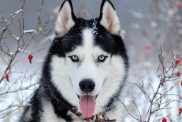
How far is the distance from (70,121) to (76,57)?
0.54m

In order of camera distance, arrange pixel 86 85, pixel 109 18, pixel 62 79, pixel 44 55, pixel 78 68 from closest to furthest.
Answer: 1. pixel 86 85
2. pixel 78 68
3. pixel 62 79
4. pixel 109 18
5. pixel 44 55

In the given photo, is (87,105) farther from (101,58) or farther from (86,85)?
(101,58)

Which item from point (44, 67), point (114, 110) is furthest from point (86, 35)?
point (114, 110)

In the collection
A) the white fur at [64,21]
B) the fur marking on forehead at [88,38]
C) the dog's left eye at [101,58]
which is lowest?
the dog's left eye at [101,58]

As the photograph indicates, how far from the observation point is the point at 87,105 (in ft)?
13.0

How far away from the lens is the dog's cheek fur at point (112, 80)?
4098 mm

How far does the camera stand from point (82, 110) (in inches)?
156

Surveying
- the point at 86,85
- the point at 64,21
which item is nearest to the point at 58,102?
the point at 86,85

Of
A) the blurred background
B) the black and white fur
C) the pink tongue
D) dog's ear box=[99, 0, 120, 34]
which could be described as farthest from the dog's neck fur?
dog's ear box=[99, 0, 120, 34]

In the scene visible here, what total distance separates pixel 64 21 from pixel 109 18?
0.42 m

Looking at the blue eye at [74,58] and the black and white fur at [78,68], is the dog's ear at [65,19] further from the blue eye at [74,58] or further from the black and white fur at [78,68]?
the blue eye at [74,58]

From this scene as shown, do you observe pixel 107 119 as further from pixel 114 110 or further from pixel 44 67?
pixel 44 67

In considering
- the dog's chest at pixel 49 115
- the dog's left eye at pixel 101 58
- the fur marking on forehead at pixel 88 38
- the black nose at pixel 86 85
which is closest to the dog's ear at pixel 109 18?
the fur marking on forehead at pixel 88 38

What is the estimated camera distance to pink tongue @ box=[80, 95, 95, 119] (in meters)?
3.95
